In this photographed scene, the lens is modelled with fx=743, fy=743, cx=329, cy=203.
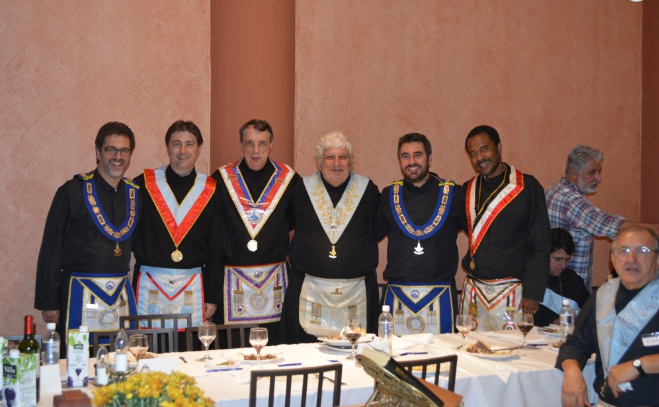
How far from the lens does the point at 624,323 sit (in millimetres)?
2865

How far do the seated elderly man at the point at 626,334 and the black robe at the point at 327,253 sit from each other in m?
1.77

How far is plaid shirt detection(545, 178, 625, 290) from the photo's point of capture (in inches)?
196

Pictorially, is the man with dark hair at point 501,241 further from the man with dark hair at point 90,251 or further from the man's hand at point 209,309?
the man with dark hair at point 90,251

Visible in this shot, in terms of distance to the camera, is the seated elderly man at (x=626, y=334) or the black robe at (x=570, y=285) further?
the black robe at (x=570, y=285)

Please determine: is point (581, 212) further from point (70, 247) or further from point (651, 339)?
point (70, 247)

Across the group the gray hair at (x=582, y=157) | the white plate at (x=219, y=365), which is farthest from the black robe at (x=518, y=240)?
the white plate at (x=219, y=365)

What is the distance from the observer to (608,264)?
6414 millimetres

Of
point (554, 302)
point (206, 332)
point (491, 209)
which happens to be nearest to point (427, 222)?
point (491, 209)

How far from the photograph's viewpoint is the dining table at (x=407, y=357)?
108 inches

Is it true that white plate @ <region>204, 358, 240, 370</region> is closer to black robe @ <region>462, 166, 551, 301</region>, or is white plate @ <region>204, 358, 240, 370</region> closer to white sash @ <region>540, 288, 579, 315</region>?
black robe @ <region>462, 166, 551, 301</region>

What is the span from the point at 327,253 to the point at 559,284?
60.1 inches

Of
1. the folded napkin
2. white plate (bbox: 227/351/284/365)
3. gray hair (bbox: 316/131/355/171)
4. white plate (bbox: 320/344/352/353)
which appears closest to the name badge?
the folded napkin

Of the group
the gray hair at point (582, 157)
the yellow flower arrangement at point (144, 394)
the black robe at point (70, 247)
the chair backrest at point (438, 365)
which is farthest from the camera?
the gray hair at point (582, 157)

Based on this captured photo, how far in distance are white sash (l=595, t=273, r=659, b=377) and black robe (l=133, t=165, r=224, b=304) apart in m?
2.43
